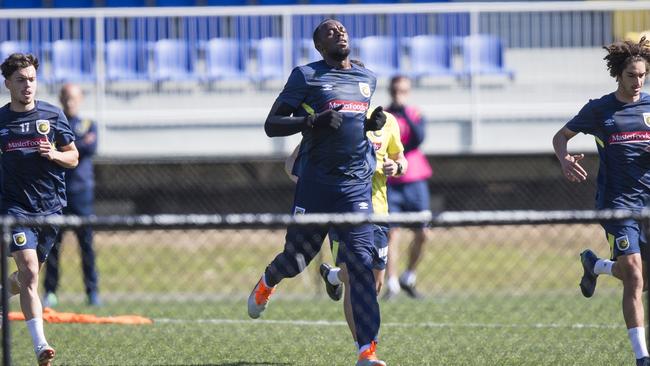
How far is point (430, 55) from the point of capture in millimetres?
17531

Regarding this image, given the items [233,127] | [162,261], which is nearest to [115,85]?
[233,127]

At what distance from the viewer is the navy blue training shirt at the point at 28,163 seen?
7910 millimetres

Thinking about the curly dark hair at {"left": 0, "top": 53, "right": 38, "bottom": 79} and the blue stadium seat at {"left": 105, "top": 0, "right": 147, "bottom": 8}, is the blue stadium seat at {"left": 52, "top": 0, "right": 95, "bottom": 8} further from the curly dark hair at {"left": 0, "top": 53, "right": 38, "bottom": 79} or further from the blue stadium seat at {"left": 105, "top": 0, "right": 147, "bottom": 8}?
the curly dark hair at {"left": 0, "top": 53, "right": 38, "bottom": 79}

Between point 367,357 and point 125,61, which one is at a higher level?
point 125,61

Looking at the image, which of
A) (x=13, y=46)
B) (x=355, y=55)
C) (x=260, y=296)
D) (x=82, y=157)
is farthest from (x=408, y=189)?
(x=13, y=46)

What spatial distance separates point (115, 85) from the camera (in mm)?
16953

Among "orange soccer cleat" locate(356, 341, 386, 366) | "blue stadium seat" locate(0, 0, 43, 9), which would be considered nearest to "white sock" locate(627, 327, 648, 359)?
"orange soccer cleat" locate(356, 341, 386, 366)

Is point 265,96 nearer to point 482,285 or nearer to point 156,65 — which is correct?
point 156,65

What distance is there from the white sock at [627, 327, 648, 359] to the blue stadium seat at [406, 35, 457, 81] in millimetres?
10061

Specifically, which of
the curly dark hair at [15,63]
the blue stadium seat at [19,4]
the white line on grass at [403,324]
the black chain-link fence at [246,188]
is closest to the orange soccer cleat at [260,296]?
the white line on grass at [403,324]

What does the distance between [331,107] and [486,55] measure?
10.4 meters

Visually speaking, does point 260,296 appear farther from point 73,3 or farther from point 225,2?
point 73,3

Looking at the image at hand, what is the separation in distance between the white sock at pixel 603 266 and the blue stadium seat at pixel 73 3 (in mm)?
13998

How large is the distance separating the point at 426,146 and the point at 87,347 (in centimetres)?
812
